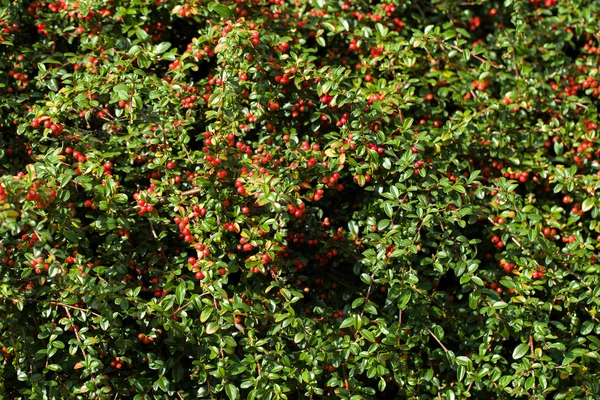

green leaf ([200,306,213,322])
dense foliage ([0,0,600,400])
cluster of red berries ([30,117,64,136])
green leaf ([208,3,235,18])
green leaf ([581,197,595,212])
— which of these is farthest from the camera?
green leaf ([581,197,595,212])

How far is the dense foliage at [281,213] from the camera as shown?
294cm

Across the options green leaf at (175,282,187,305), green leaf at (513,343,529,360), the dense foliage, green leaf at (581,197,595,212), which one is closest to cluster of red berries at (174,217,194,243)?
the dense foliage

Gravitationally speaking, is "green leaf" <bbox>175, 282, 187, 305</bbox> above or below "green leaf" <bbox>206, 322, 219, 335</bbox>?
above

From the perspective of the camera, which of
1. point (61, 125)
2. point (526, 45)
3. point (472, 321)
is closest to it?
point (61, 125)

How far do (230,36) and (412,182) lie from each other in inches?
39.8

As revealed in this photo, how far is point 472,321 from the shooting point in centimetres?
335

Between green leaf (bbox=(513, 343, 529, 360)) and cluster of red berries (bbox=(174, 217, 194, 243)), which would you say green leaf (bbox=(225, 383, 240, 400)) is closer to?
cluster of red berries (bbox=(174, 217, 194, 243))

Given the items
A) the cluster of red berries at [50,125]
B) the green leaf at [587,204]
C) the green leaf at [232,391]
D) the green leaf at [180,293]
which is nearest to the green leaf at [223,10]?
the cluster of red berries at [50,125]

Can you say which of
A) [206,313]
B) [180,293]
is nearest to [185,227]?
[180,293]

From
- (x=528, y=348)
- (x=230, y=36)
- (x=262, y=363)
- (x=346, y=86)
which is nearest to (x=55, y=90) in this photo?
(x=230, y=36)

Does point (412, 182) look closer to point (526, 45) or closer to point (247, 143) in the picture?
point (247, 143)

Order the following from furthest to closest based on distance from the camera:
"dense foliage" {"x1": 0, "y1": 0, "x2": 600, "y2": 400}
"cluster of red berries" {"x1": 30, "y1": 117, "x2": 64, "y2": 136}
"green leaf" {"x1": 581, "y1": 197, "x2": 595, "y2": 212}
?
1. "green leaf" {"x1": 581, "y1": 197, "x2": 595, "y2": 212}
2. "cluster of red berries" {"x1": 30, "y1": 117, "x2": 64, "y2": 136}
3. "dense foliage" {"x1": 0, "y1": 0, "x2": 600, "y2": 400}

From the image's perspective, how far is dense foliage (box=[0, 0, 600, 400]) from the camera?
9.64ft

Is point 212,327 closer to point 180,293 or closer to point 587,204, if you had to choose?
point 180,293
